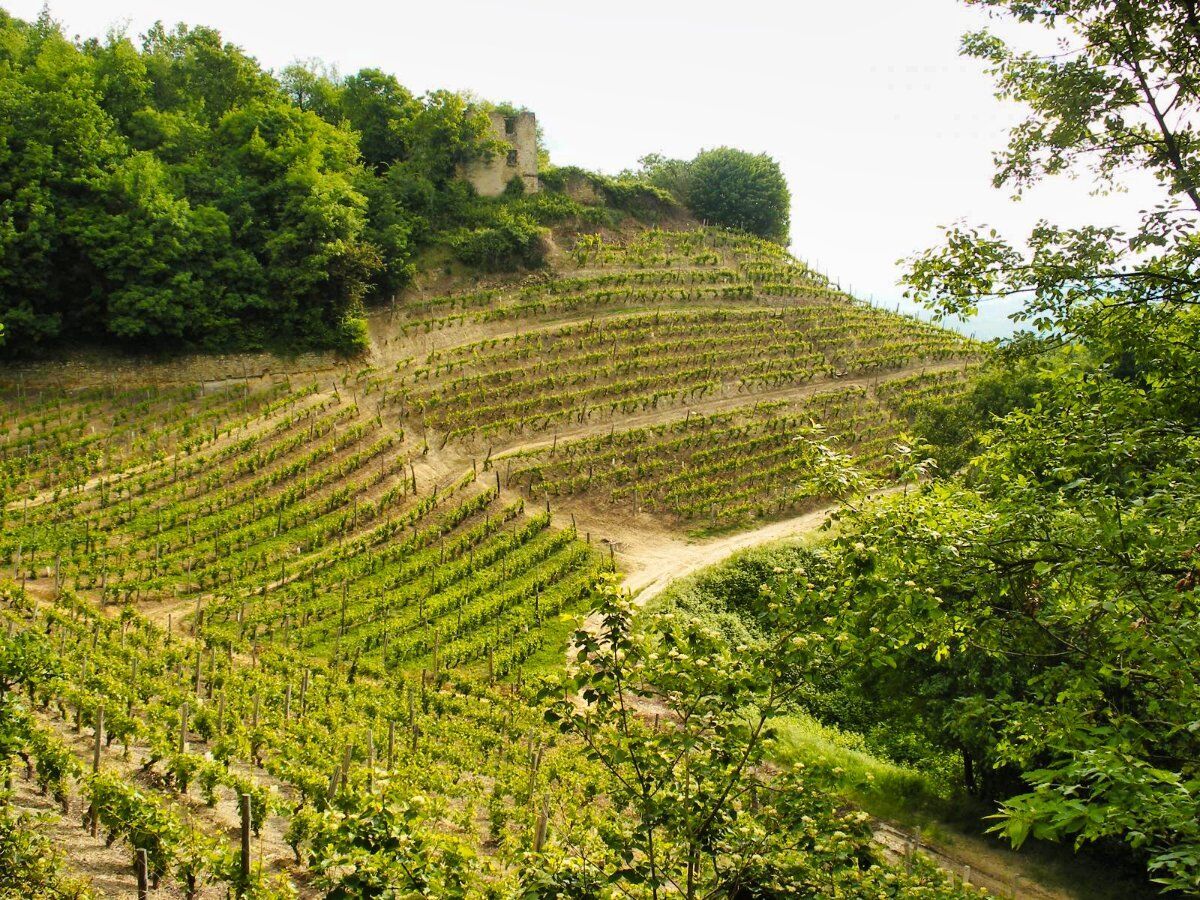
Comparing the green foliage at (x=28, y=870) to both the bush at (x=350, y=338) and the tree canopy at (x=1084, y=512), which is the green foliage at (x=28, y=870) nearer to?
the tree canopy at (x=1084, y=512)

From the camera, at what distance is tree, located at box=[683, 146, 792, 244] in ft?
184

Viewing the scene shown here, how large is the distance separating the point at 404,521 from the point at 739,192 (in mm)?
38352

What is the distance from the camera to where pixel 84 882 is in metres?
8.58

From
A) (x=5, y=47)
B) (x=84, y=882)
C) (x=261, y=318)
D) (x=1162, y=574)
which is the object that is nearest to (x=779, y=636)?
(x=1162, y=574)

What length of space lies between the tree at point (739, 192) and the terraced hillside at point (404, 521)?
7.37 metres

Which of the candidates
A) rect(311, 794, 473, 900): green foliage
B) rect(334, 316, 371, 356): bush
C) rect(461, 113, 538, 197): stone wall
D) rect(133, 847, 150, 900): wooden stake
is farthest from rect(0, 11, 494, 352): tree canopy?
rect(311, 794, 473, 900): green foliage

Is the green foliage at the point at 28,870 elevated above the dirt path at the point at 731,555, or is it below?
above

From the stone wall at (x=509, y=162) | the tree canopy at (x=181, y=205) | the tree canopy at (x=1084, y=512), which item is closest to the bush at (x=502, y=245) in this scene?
the tree canopy at (x=181, y=205)

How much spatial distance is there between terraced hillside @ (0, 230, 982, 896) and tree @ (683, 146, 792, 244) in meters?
7.37

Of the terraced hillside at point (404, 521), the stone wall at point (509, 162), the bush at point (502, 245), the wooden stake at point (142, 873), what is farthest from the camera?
the stone wall at point (509, 162)

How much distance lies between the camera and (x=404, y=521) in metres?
28.1

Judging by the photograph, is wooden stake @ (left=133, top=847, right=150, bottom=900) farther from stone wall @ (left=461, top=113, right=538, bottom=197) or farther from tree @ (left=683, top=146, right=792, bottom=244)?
tree @ (left=683, top=146, right=792, bottom=244)

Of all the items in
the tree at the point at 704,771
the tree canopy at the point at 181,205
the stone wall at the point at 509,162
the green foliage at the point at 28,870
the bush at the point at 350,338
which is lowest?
the green foliage at the point at 28,870

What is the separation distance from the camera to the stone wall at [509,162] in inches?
1929
